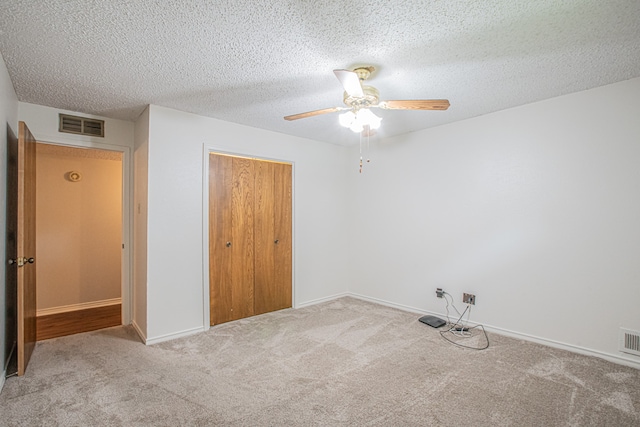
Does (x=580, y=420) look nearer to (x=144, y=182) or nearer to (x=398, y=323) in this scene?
(x=398, y=323)

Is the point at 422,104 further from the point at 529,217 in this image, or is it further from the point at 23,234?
the point at 23,234

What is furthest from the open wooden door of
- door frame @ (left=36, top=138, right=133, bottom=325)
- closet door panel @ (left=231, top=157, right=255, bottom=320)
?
closet door panel @ (left=231, top=157, right=255, bottom=320)

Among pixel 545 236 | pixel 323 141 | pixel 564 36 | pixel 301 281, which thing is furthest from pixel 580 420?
pixel 323 141

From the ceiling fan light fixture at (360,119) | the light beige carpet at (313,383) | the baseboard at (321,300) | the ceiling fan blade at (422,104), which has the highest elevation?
the ceiling fan blade at (422,104)

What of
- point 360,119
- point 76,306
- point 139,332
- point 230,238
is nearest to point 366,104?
point 360,119

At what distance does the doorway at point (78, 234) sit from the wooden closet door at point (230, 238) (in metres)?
1.48

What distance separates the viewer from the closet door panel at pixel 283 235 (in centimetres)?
403

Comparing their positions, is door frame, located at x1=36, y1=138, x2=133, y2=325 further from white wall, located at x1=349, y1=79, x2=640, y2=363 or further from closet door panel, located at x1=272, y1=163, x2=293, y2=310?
white wall, located at x1=349, y1=79, x2=640, y2=363

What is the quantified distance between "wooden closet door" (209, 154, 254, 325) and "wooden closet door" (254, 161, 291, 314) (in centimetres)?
11

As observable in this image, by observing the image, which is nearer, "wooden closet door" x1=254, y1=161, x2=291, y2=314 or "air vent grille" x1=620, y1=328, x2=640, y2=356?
"air vent grille" x1=620, y1=328, x2=640, y2=356

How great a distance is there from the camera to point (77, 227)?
14.6ft

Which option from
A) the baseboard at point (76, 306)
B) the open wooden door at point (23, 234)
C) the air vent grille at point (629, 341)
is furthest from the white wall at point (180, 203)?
the air vent grille at point (629, 341)

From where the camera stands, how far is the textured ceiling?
5.39ft

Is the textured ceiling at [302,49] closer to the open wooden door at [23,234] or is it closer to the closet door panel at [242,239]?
the open wooden door at [23,234]
